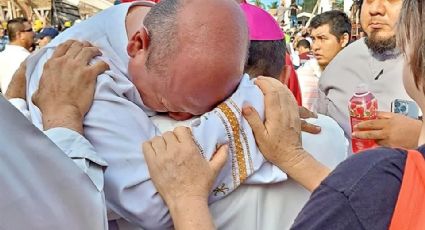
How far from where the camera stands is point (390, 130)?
190 centimetres

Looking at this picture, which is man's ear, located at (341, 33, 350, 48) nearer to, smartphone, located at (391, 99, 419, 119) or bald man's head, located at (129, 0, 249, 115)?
smartphone, located at (391, 99, 419, 119)

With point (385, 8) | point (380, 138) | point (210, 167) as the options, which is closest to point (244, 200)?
point (210, 167)

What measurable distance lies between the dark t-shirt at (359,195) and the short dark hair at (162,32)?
44cm

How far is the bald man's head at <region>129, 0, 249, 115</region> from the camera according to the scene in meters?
1.15

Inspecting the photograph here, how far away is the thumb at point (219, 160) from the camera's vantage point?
3.96 ft

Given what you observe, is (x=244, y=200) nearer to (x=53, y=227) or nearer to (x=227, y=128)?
(x=227, y=128)

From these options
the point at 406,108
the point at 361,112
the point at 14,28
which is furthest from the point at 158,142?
the point at 14,28

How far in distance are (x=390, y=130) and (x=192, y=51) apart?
0.99 meters

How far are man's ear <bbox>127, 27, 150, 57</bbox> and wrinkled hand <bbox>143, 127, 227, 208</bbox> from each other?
191mm

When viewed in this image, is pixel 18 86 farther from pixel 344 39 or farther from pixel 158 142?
pixel 344 39

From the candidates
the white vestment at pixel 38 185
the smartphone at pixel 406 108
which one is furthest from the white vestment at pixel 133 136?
the smartphone at pixel 406 108

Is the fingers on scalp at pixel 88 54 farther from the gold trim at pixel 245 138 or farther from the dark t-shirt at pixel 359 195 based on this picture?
the dark t-shirt at pixel 359 195

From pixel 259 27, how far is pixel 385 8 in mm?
1344

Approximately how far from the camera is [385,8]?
2.81 m
